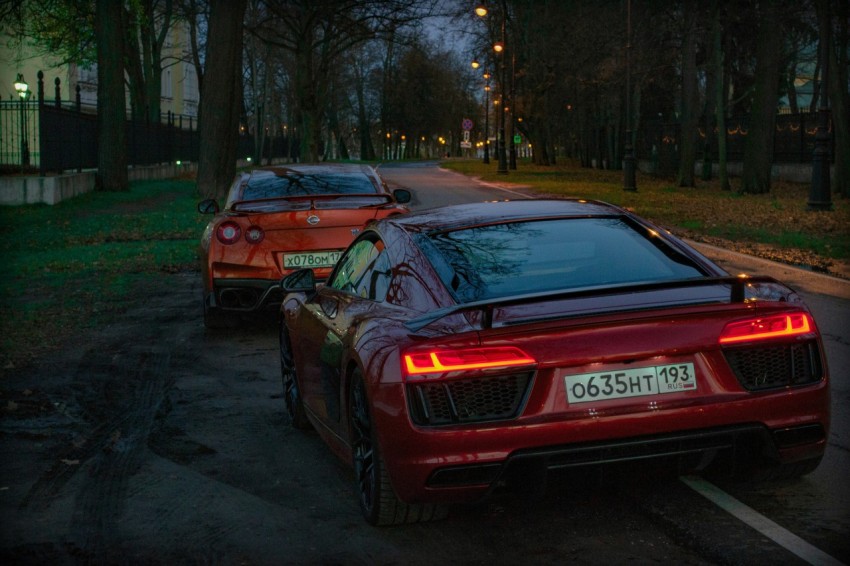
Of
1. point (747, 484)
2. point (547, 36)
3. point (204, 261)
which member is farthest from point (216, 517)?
point (547, 36)

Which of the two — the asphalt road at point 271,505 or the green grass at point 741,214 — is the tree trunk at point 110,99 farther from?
the asphalt road at point 271,505

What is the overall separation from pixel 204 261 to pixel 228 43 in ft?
60.3

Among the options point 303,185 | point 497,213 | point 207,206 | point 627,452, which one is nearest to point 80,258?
point 207,206

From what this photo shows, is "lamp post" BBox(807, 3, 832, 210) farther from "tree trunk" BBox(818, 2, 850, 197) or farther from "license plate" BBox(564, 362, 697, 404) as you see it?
"license plate" BBox(564, 362, 697, 404)

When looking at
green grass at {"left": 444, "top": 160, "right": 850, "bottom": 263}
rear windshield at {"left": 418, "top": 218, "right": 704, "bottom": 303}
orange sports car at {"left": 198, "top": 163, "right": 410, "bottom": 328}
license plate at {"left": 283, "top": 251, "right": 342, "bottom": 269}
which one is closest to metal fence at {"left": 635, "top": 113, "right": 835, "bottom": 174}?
green grass at {"left": 444, "top": 160, "right": 850, "bottom": 263}

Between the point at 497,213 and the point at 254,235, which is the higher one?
the point at 497,213

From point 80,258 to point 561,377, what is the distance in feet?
47.5

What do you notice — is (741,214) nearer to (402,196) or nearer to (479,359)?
(402,196)

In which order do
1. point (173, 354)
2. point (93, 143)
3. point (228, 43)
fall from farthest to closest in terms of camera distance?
point (93, 143)
point (228, 43)
point (173, 354)

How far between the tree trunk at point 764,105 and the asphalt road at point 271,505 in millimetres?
27430

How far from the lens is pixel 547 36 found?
59.6 meters

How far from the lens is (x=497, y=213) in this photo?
5934 millimetres

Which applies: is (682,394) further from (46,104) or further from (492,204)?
(46,104)

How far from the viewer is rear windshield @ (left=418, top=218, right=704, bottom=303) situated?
522cm
